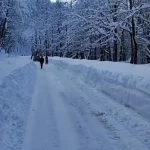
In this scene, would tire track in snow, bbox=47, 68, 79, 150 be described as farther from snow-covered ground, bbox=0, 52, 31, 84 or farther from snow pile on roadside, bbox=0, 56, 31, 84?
snow-covered ground, bbox=0, 52, 31, 84

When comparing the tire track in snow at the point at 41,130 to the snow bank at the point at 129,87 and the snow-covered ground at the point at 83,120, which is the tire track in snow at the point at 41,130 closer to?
the snow-covered ground at the point at 83,120

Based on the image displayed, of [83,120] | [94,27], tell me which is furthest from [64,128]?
[94,27]

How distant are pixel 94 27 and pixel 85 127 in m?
17.2

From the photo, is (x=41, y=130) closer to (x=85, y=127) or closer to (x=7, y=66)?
(x=85, y=127)

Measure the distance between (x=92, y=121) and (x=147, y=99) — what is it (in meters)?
1.97

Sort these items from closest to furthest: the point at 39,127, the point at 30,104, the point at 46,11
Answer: the point at 39,127, the point at 30,104, the point at 46,11

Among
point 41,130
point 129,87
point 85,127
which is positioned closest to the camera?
point 41,130

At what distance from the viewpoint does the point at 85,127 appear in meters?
9.03

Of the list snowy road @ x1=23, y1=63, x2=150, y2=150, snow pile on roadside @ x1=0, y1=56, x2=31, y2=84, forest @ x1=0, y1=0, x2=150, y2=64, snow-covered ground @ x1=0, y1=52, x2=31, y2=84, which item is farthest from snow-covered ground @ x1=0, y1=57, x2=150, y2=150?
forest @ x1=0, y1=0, x2=150, y2=64

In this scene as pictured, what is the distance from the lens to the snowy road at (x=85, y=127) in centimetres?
744

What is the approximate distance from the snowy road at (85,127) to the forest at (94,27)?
20.2ft

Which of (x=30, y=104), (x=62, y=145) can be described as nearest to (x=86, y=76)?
(x=30, y=104)

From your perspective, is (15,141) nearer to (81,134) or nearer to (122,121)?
(81,134)

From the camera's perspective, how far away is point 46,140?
306 inches
